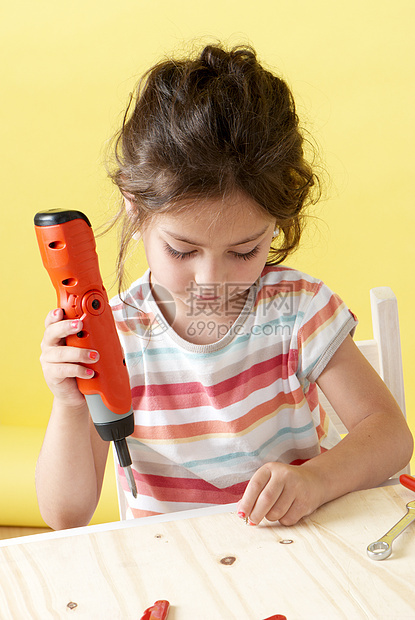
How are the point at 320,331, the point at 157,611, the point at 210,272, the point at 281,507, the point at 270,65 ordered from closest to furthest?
the point at 157,611 < the point at 281,507 < the point at 210,272 < the point at 320,331 < the point at 270,65

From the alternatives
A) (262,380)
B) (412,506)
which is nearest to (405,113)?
(262,380)

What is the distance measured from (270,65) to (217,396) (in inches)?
53.9

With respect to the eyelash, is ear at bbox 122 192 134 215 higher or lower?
higher

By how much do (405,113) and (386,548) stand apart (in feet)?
5.96

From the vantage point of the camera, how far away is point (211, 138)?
79 centimetres

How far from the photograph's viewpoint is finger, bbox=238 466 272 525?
2.31 ft

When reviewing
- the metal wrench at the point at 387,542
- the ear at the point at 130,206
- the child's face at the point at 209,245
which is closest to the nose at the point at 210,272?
the child's face at the point at 209,245

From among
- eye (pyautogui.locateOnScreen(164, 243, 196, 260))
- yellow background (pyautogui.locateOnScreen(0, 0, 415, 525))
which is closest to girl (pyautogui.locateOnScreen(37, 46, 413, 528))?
eye (pyautogui.locateOnScreen(164, 243, 196, 260))

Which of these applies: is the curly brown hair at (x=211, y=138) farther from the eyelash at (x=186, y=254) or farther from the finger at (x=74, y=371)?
the finger at (x=74, y=371)

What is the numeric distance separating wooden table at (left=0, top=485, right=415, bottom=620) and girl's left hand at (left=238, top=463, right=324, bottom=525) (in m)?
0.01

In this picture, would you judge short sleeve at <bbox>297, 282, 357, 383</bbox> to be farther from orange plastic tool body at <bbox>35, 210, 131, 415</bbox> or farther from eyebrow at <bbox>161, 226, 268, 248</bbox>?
orange plastic tool body at <bbox>35, 210, 131, 415</bbox>

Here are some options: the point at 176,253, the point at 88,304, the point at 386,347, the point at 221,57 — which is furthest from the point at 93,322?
the point at 386,347

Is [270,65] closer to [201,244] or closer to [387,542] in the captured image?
[201,244]

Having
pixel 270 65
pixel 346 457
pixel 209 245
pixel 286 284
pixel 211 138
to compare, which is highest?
pixel 270 65
